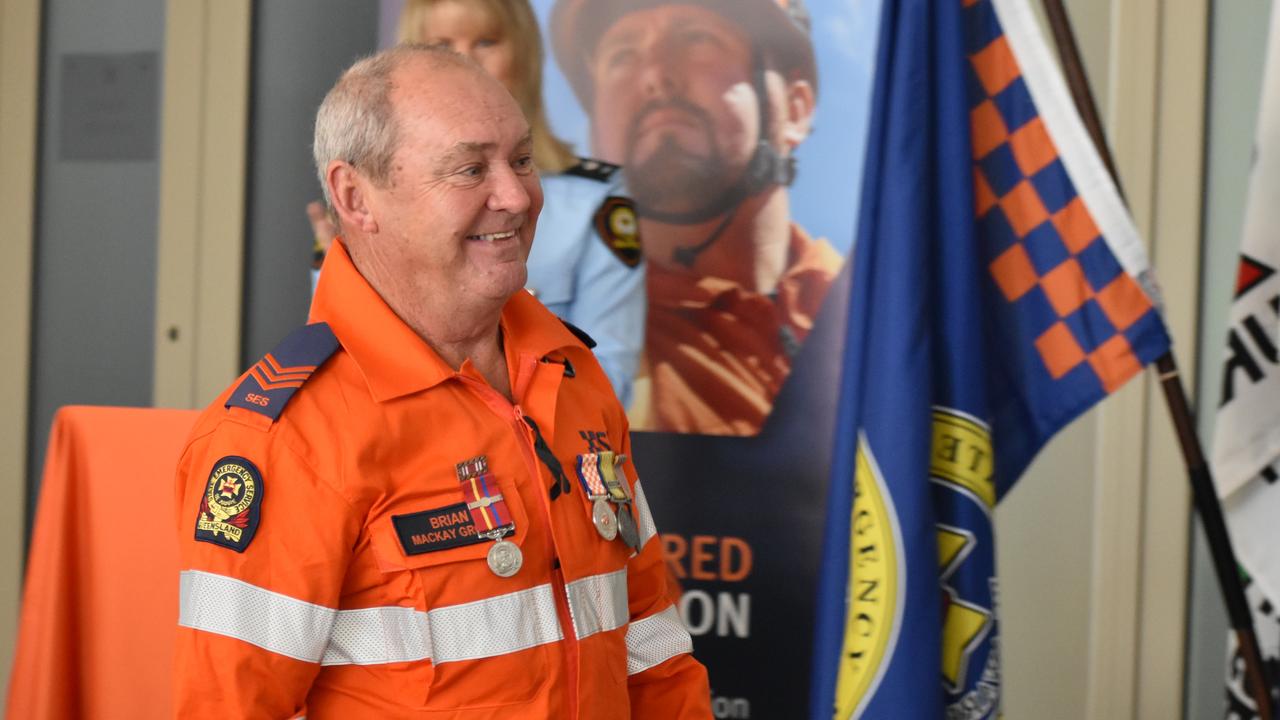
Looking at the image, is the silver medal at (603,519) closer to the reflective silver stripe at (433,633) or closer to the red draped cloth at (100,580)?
the reflective silver stripe at (433,633)

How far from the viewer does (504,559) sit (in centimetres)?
120

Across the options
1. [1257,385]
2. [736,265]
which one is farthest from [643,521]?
[736,265]

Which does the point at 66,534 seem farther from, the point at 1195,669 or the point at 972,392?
the point at 1195,669

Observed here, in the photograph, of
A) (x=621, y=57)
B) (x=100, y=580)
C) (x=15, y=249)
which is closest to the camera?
(x=100, y=580)

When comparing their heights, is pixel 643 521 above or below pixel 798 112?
below

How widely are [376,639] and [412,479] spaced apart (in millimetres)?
153

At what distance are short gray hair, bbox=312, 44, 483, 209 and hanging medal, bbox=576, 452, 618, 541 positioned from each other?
0.37 metres

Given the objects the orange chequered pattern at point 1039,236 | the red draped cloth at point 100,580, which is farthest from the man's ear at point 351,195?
the orange chequered pattern at point 1039,236

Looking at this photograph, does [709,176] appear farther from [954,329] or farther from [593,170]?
[954,329]

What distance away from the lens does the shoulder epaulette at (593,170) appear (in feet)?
8.62

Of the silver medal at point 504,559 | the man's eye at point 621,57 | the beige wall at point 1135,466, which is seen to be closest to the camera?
the silver medal at point 504,559

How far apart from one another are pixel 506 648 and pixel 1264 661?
4.91ft

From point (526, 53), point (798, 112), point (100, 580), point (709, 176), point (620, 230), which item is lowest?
point (100, 580)

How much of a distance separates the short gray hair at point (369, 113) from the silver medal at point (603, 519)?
1.32ft
